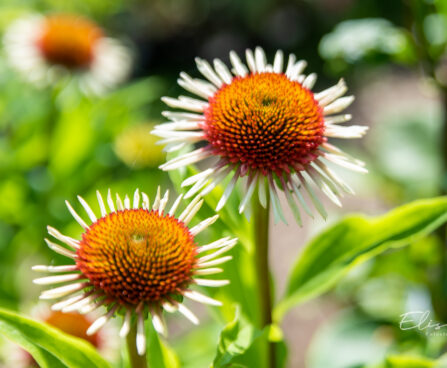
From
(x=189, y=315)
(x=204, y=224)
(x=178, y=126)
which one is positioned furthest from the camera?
(x=178, y=126)

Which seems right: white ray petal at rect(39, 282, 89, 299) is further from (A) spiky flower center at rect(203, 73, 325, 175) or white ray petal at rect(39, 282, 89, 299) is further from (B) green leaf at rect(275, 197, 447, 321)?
(B) green leaf at rect(275, 197, 447, 321)

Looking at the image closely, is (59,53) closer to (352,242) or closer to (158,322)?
(352,242)

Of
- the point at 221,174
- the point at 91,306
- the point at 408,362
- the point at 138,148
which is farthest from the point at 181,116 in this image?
the point at 138,148

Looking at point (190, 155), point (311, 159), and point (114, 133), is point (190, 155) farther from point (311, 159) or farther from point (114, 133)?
point (114, 133)

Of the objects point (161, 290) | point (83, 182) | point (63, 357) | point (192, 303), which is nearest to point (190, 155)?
point (161, 290)

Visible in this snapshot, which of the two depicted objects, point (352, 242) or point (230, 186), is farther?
point (352, 242)

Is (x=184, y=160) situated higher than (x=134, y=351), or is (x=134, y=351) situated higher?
(x=184, y=160)
